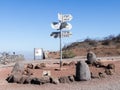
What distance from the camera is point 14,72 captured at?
67.2 ft

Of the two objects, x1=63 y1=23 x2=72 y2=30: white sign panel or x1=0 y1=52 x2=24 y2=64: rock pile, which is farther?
x1=0 y1=52 x2=24 y2=64: rock pile

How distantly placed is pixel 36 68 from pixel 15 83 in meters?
5.11

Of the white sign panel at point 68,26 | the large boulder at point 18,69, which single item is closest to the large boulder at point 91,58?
the white sign panel at point 68,26

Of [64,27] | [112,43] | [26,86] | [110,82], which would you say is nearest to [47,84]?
[26,86]

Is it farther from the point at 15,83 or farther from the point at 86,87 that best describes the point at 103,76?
the point at 15,83

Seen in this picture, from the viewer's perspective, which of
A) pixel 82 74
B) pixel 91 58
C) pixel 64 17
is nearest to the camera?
pixel 82 74

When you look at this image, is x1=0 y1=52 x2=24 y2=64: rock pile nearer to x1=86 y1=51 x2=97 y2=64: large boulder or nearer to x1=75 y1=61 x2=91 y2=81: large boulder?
x1=86 y1=51 x2=97 y2=64: large boulder

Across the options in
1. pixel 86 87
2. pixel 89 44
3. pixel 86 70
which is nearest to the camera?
pixel 86 87

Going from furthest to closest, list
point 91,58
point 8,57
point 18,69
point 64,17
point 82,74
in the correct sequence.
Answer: point 8,57 → point 91,58 → point 64,17 → point 18,69 → point 82,74

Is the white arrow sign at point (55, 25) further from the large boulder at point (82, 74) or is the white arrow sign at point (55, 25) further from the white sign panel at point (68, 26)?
the large boulder at point (82, 74)

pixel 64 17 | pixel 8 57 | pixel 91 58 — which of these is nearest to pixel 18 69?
pixel 64 17

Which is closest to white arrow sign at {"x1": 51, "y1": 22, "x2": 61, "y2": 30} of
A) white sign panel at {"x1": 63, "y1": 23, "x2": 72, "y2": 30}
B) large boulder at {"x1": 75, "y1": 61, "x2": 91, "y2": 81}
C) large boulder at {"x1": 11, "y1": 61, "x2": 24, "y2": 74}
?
white sign panel at {"x1": 63, "y1": 23, "x2": 72, "y2": 30}

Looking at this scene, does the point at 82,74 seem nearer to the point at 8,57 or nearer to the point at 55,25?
the point at 55,25

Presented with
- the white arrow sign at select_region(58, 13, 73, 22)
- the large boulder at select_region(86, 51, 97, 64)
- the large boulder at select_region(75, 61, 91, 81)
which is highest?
the white arrow sign at select_region(58, 13, 73, 22)
